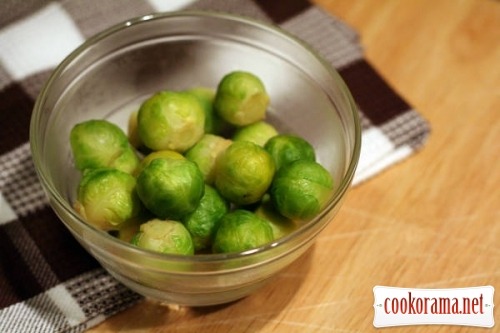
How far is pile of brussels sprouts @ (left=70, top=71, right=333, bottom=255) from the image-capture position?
772 millimetres

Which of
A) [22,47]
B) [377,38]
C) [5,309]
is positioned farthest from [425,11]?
[5,309]

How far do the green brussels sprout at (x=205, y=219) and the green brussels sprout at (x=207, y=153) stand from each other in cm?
4

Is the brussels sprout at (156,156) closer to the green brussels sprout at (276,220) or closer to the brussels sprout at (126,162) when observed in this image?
the brussels sprout at (126,162)

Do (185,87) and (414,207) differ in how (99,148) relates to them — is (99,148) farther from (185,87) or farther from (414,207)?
(414,207)

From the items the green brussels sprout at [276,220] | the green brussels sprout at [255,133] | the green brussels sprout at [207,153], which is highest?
the green brussels sprout at [207,153]

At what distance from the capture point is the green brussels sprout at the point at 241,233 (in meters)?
0.76

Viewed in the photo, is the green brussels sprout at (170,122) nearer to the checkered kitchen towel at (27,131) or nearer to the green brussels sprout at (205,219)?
the green brussels sprout at (205,219)

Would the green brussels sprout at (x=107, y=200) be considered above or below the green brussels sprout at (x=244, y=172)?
above

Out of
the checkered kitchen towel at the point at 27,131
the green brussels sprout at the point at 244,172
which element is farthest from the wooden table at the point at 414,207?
the green brussels sprout at the point at 244,172

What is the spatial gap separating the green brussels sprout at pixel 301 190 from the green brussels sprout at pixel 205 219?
0.22 ft

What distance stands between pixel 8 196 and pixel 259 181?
357mm

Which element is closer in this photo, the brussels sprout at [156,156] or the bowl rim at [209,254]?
the bowl rim at [209,254]

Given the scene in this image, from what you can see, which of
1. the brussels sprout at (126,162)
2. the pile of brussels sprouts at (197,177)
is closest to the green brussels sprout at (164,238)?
the pile of brussels sprouts at (197,177)

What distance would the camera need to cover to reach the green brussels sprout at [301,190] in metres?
0.80
